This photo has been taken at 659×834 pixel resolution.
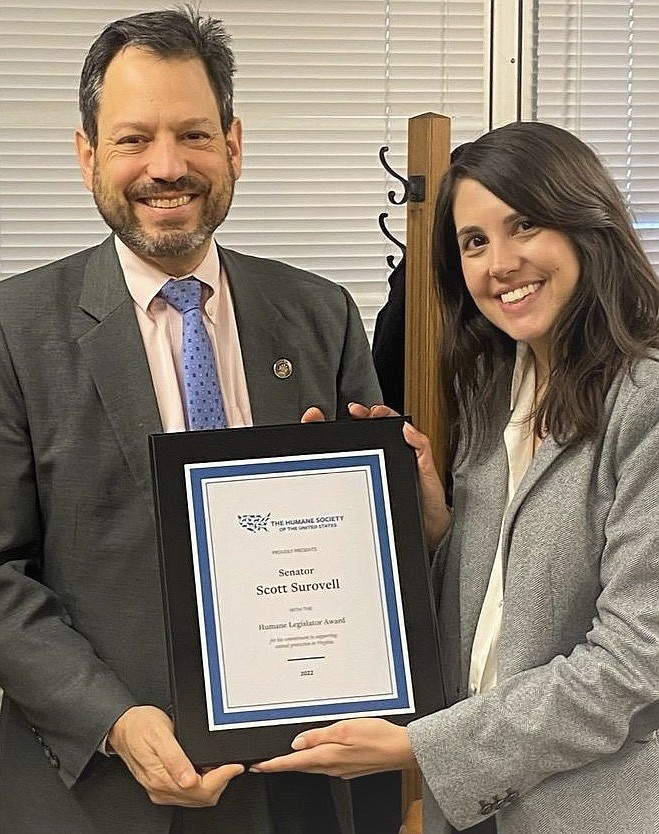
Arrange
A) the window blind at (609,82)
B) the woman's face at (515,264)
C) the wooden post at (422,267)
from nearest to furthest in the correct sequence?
1. the woman's face at (515,264)
2. the wooden post at (422,267)
3. the window blind at (609,82)

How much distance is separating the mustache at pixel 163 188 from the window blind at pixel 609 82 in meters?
1.30

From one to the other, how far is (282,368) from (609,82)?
1420 mm

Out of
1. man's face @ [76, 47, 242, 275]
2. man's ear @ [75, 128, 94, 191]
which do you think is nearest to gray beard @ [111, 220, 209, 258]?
man's face @ [76, 47, 242, 275]

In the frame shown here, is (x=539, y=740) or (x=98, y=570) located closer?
(x=539, y=740)

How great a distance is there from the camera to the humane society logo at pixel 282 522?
167 cm

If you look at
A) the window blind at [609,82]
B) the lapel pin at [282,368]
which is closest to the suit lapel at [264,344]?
the lapel pin at [282,368]

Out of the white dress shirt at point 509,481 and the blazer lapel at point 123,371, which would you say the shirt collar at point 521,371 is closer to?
the white dress shirt at point 509,481

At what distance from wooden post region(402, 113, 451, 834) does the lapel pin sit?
0.24m

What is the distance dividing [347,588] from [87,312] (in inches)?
22.4

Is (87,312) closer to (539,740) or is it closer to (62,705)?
(62,705)

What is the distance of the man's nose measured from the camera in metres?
1.78

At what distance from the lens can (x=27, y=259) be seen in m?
2.70

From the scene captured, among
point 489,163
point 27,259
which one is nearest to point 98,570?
point 489,163

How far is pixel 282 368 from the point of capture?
6.28ft
